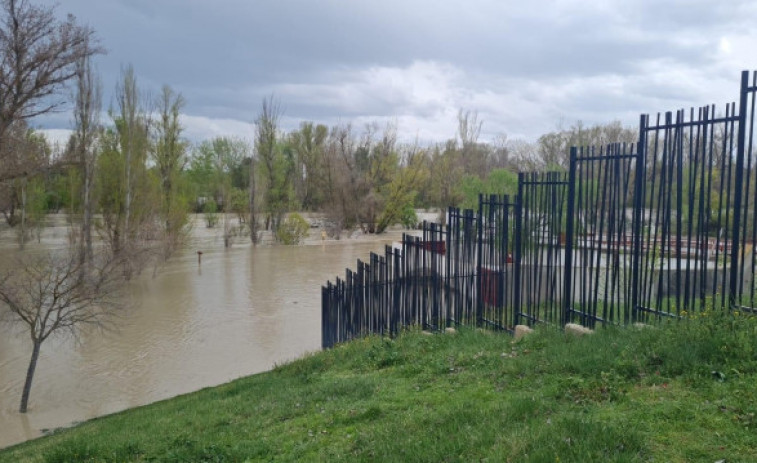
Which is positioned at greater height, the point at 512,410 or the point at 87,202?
the point at 87,202

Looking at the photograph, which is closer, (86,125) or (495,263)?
(495,263)

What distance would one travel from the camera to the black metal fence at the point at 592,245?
4949mm

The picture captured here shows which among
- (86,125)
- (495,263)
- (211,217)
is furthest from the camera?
(211,217)

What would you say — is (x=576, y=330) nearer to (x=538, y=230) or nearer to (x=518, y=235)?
(x=538, y=230)

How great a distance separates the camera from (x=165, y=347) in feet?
52.8

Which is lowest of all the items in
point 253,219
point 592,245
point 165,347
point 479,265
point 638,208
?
point 165,347

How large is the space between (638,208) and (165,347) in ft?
45.9

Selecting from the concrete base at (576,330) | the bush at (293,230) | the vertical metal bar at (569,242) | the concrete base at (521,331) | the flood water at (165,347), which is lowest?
the flood water at (165,347)

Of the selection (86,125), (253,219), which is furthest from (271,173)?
(86,125)

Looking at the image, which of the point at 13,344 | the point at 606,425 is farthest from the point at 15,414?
the point at 606,425

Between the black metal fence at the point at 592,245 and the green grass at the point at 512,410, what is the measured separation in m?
0.72

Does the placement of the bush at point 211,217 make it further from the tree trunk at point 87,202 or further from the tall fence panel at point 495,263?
the tall fence panel at point 495,263

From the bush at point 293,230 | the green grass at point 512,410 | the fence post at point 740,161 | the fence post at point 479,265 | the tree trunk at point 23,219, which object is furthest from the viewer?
the bush at point 293,230

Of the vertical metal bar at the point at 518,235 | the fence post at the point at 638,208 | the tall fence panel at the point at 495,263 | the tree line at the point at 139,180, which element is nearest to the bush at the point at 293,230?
the tree line at the point at 139,180
